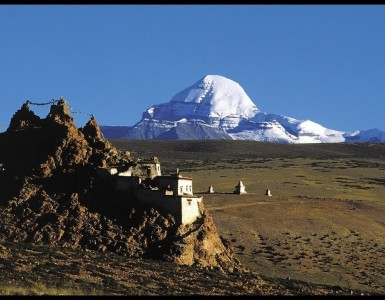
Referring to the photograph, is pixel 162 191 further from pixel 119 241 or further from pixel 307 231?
pixel 307 231

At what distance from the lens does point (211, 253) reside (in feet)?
169

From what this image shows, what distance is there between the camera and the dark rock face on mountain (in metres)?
49.4

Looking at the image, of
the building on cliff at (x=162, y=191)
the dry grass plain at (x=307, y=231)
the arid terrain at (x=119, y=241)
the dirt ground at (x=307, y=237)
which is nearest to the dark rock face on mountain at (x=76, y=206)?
the arid terrain at (x=119, y=241)

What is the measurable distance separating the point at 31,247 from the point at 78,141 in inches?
418

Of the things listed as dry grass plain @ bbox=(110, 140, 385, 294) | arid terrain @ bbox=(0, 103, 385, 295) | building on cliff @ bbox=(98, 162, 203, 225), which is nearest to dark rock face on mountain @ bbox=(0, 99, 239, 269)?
arid terrain @ bbox=(0, 103, 385, 295)

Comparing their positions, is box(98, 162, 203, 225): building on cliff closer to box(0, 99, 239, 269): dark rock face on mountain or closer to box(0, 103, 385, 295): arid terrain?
box(0, 103, 385, 295): arid terrain

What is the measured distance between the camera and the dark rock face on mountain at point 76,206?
4941 centimetres

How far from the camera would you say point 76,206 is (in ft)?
168

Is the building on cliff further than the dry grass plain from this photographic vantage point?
No

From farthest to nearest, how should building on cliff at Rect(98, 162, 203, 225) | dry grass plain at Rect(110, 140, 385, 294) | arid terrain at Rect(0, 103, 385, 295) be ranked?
dry grass plain at Rect(110, 140, 385, 294) → building on cliff at Rect(98, 162, 203, 225) → arid terrain at Rect(0, 103, 385, 295)

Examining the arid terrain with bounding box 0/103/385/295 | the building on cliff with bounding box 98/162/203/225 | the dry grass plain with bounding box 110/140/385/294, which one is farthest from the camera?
the dry grass plain with bounding box 110/140/385/294

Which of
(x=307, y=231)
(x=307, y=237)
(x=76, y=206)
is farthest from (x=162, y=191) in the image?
(x=307, y=231)

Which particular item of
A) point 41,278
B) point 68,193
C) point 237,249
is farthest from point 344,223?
point 41,278

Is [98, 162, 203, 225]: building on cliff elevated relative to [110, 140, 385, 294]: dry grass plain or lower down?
elevated
